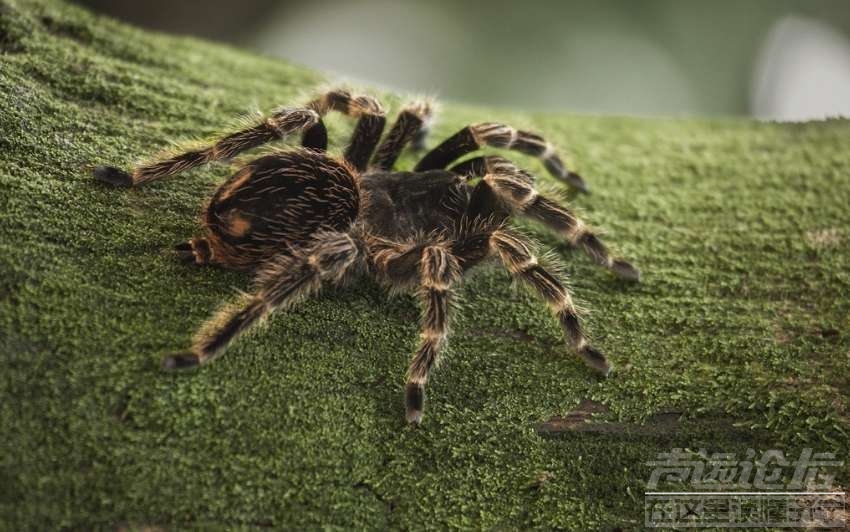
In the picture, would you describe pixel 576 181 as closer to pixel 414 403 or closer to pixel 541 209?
pixel 541 209

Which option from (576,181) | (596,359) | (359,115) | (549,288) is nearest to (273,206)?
(359,115)

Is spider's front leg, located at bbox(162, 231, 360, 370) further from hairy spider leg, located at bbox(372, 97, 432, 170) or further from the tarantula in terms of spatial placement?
hairy spider leg, located at bbox(372, 97, 432, 170)

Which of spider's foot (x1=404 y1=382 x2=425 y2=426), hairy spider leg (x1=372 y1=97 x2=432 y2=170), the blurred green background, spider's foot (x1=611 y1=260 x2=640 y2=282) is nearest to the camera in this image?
spider's foot (x1=404 y1=382 x2=425 y2=426)

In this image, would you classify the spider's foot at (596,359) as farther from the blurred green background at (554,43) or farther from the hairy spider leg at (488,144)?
the blurred green background at (554,43)

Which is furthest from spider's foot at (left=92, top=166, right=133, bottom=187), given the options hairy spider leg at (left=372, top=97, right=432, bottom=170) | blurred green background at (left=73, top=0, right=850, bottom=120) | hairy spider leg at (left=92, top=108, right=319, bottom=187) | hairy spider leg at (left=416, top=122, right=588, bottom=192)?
blurred green background at (left=73, top=0, right=850, bottom=120)

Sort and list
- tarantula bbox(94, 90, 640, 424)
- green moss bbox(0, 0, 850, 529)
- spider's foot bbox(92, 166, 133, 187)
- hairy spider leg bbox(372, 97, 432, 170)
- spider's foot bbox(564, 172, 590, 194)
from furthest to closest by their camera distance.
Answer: spider's foot bbox(564, 172, 590, 194) < hairy spider leg bbox(372, 97, 432, 170) < spider's foot bbox(92, 166, 133, 187) < tarantula bbox(94, 90, 640, 424) < green moss bbox(0, 0, 850, 529)

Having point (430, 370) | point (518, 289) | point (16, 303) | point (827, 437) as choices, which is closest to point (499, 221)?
point (518, 289)
